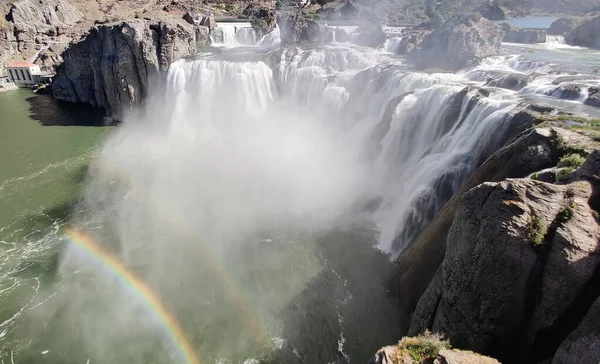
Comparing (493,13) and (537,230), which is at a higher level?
(493,13)

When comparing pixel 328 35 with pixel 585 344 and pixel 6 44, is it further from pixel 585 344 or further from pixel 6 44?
pixel 6 44

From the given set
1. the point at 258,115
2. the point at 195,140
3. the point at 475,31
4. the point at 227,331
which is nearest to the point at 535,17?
the point at 475,31

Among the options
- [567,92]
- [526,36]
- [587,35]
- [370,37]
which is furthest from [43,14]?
[587,35]

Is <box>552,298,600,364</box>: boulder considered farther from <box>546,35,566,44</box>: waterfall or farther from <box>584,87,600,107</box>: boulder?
<box>546,35,566,44</box>: waterfall

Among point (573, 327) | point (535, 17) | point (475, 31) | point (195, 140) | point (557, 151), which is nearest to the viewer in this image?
point (573, 327)

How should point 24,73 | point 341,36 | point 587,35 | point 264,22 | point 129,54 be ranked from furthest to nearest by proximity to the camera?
point 264,22 → point 24,73 → point 341,36 → point 587,35 → point 129,54

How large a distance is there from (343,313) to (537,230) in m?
9.74

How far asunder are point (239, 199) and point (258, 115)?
50.0 feet

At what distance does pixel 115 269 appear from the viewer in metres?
18.6

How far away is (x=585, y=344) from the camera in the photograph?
20.0 ft

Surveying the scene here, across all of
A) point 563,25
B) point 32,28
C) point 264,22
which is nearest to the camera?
point 563,25

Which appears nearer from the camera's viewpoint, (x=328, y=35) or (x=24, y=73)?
(x=328, y=35)

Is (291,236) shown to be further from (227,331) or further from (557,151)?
(557,151)

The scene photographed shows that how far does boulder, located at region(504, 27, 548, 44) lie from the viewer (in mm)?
41156
